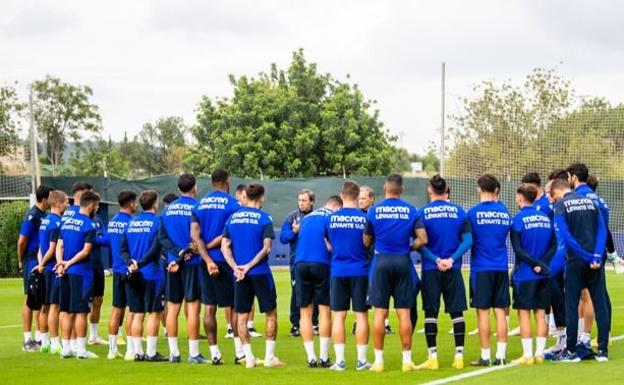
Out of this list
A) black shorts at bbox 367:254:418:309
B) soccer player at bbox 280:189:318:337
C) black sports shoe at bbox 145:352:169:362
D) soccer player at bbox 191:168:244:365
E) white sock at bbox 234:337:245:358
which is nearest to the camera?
black shorts at bbox 367:254:418:309

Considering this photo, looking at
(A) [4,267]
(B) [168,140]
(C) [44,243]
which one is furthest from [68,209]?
(B) [168,140]

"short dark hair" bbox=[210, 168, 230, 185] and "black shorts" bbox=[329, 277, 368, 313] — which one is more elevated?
"short dark hair" bbox=[210, 168, 230, 185]

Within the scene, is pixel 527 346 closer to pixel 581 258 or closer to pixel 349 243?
pixel 581 258

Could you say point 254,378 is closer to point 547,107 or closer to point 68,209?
point 68,209

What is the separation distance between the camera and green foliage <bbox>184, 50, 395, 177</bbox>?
5131 centimetres

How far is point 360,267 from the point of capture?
12.9 m

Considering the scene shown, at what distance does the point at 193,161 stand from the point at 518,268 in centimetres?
4401

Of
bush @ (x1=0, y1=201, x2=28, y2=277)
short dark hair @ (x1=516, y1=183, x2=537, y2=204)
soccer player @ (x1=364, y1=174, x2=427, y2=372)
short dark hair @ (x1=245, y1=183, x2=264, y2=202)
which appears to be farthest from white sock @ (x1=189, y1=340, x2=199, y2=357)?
bush @ (x1=0, y1=201, x2=28, y2=277)

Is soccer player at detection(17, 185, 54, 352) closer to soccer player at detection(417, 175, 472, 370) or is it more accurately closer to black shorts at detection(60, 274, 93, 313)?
black shorts at detection(60, 274, 93, 313)

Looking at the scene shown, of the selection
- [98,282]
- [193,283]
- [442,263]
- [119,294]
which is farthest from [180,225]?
[442,263]

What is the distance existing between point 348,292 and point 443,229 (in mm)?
1300

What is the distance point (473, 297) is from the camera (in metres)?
13.1

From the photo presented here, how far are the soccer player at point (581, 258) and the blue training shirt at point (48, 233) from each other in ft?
20.9

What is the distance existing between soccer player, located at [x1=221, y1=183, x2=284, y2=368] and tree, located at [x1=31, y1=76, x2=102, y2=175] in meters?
46.4
